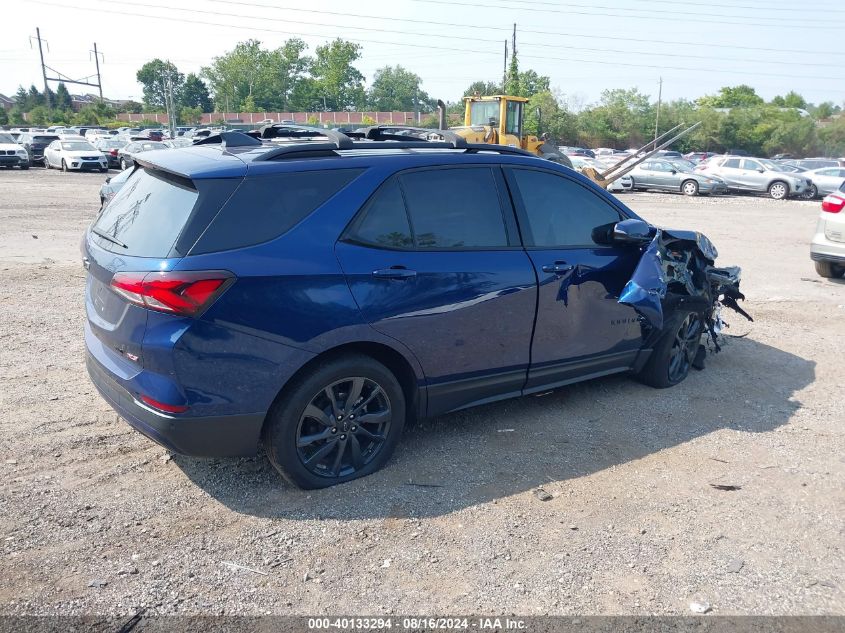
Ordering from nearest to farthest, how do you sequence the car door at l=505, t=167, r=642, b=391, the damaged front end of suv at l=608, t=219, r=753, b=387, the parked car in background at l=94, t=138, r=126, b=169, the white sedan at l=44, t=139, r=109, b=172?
the car door at l=505, t=167, r=642, b=391
the damaged front end of suv at l=608, t=219, r=753, b=387
the white sedan at l=44, t=139, r=109, b=172
the parked car in background at l=94, t=138, r=126, b=169

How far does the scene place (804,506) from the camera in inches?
158

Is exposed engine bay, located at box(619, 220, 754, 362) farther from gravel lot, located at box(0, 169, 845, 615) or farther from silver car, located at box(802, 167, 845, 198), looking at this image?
silver car, located at box(802, 167, 845, 198)

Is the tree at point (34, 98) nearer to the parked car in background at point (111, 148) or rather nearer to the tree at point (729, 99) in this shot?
the parked car in background at point (111, 148)

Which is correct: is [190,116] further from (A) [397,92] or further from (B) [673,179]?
(B) [673,179]

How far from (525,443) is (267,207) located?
2.26 metres

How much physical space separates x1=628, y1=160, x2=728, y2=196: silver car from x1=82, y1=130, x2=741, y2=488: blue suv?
82.8 feet

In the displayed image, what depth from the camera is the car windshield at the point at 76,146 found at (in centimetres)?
2989

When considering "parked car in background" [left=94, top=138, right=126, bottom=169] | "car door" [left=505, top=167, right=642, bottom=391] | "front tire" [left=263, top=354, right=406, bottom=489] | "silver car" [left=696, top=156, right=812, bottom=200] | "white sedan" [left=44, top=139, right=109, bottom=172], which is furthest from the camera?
"parked car in background" [left=94, top=138, right=126, bottom=169]

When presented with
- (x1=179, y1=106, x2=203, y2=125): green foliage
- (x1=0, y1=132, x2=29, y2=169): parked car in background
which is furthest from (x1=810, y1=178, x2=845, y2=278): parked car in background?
(x1=179, y1=106, x2=203, y2=125): green foliage

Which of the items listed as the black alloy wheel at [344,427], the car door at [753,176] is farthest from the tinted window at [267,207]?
the car door at [753,176]

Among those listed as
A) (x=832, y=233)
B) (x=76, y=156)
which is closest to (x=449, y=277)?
(x=832, y=233)

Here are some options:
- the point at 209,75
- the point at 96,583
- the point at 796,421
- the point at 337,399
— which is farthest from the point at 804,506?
the point at 209,75

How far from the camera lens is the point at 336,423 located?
393cm

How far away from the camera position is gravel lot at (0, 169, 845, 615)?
10.4 feet
